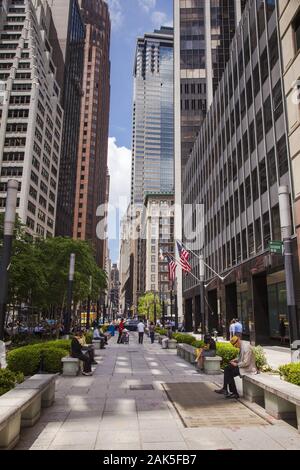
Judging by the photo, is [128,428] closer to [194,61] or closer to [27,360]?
[27,360]

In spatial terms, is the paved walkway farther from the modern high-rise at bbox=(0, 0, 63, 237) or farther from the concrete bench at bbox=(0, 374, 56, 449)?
the modern high-rise at bbox=(0, 0, 63, 237)

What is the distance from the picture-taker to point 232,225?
37875 millimetres

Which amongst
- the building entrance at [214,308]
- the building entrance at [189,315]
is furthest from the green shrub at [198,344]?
the building entrance at [189,315]

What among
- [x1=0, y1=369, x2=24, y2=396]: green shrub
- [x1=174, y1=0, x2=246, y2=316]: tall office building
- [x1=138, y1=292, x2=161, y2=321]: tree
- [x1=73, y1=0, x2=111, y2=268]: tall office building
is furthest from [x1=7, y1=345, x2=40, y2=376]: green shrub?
[x1=73, y1=0, x2=111, y2=268]: tall office building

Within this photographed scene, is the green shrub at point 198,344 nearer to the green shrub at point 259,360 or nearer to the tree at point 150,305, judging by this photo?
the green shrub at point 259,360

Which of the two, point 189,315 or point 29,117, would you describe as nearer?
point 189,315

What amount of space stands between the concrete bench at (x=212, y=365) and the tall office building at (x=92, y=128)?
13184 cm

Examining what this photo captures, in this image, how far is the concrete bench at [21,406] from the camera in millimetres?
5965

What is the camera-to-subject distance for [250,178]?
32.8 m

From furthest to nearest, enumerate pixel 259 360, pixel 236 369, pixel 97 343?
pixel 97 343
pixel 259 360
pixel 236 369

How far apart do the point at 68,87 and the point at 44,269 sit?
371ft

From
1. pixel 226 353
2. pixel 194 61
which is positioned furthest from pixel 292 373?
pixel 194 61

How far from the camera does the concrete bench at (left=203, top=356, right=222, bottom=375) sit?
15312 mm
